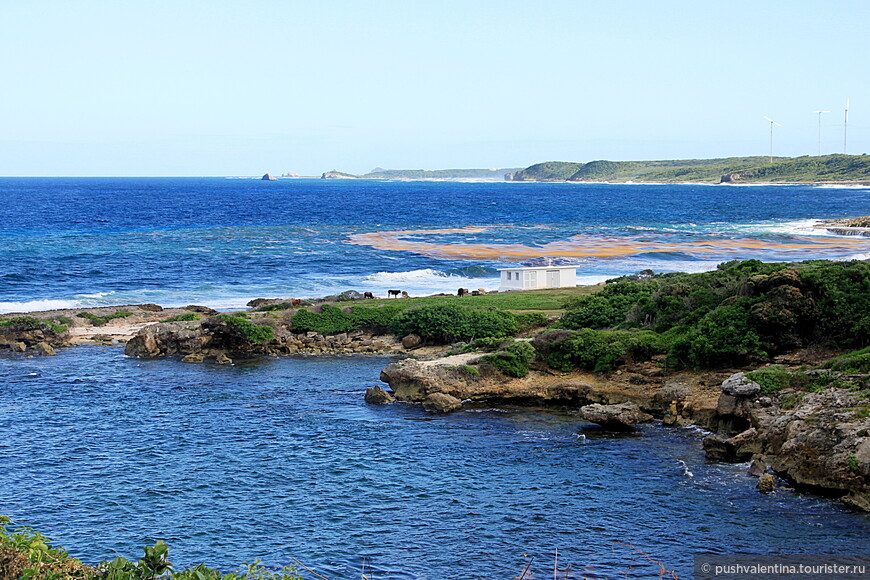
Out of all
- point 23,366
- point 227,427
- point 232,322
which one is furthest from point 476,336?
point 23,366

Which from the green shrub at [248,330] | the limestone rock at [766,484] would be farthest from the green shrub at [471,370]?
the green shrub at [248,330]

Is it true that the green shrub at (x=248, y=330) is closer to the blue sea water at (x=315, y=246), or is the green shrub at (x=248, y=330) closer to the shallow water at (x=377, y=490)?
the shallow water at (x=377, y=490)

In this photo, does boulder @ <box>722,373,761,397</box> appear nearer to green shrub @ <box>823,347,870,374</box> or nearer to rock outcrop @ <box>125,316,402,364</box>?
green shrub @ <box>823,347,870,374</box>

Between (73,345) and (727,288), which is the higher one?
(727,288)

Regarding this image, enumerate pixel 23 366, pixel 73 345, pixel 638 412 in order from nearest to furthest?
pixel 638 412, pixel 23 366, pixel 73 345

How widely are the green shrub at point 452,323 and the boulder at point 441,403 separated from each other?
371 inches

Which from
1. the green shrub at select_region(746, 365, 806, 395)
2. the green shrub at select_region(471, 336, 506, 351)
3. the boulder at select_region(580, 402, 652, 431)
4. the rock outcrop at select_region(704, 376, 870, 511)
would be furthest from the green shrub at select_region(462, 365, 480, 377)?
the green shrub at select_region(746, 365, 806, 395)

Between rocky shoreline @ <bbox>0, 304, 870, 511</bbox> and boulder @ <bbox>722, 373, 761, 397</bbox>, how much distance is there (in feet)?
0.12

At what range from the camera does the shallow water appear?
17906 millimetres

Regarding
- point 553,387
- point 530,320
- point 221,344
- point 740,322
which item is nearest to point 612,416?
point 553,387

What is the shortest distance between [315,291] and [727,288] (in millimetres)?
34569

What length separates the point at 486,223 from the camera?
129m

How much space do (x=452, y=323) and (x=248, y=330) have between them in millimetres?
9310

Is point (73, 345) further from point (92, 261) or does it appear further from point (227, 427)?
point (92, 261)
